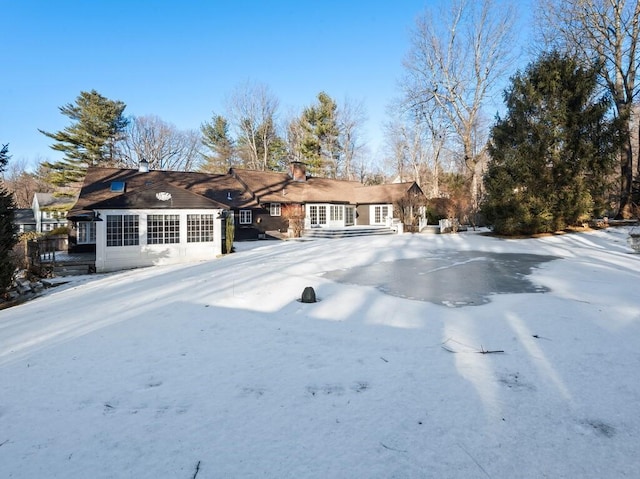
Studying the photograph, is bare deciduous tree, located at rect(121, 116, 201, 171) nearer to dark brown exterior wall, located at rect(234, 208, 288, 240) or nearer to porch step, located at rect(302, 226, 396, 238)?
dark brown exterior wall, located at rect(234, 208, 288, 240)

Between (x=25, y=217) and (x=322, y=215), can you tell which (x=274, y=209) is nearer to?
(x=322, y=215)

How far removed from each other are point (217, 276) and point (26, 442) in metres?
5.87

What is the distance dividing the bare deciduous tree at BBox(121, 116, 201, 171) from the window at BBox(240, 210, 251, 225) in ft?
62.2

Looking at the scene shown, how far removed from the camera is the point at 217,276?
321 inches

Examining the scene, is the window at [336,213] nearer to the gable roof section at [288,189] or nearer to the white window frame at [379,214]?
the gable roof section at [288,189]

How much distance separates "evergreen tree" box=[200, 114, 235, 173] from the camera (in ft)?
134

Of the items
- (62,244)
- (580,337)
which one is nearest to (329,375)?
(580,337)

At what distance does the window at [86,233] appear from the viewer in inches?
673

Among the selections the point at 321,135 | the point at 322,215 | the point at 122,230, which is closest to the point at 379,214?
the point at 322,215

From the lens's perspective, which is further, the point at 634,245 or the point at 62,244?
the point at 62,244

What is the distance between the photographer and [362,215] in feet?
92.3

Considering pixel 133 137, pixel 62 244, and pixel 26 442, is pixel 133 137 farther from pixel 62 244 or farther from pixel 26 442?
pixel 26 442

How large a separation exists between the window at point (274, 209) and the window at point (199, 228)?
8506mm

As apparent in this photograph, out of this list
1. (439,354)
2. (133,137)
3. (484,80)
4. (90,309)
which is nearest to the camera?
(439,354)
